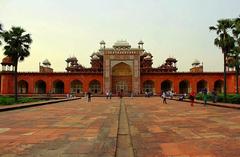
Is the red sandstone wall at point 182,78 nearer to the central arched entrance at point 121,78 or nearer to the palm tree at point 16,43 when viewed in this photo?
the central arched entrance at point 121,78

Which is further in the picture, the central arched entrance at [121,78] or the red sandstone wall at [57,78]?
the central arched entrance at [121,78]

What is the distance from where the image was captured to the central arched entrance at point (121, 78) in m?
60.1

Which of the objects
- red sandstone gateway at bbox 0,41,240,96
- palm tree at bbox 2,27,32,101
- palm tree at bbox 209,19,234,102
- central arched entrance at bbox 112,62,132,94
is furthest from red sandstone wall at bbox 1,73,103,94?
palm tree at bbox 209,19,234,102

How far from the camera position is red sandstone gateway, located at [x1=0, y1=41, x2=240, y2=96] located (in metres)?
58.1

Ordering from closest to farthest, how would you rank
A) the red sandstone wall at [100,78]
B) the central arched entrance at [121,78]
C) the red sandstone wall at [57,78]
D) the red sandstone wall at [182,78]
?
the red sandstone wall at [182,78]
the red sandstone wall at [100,78]
the red sandstone wall at [57,78]
the central arched entrance at [121,78]

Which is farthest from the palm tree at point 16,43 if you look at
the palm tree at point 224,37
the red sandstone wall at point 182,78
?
the red sandstone wall at point 182,78

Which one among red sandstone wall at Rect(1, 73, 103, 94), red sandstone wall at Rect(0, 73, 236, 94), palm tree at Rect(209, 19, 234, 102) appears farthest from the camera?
red sandstone wall at Rect(1, 73, 103, 94)

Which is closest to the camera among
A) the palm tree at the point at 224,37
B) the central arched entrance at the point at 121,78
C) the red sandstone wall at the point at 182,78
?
the palm tree at the point at 224,37

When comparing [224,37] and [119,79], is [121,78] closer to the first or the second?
[119,79]

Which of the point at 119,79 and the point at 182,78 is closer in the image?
the point at 182,78

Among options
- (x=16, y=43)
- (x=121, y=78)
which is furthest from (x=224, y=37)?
(x=121, y=78)

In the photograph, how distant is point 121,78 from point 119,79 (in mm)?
397

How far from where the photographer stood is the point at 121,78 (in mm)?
60562

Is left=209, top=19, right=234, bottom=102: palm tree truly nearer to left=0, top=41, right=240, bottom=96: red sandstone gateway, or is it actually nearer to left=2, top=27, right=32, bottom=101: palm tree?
left=2, top=27, right=32, bottom=101: palm tree
